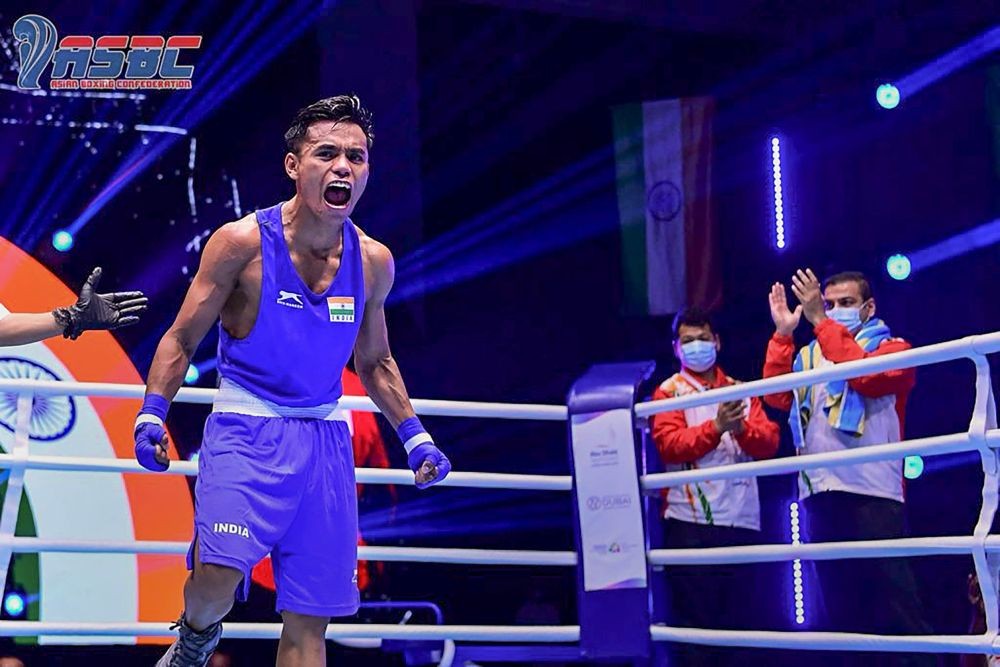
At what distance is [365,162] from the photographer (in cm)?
316

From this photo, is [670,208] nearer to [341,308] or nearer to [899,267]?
[899,267]

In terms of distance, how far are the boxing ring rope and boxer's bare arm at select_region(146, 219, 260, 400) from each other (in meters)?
0.77

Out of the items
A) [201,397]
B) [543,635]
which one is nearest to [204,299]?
[201,397]

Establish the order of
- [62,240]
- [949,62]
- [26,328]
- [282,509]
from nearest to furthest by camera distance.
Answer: [282,509] < [26,328] < [62,240] < [949,62]

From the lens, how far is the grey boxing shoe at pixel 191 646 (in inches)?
117

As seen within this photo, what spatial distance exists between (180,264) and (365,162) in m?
3.11

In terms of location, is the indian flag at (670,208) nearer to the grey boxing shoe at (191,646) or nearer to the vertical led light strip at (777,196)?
the vertical led light strip at (777,196)

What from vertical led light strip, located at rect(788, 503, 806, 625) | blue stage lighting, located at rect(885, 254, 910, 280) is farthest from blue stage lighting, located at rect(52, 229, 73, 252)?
blue stage lighting, located at rect(885, 254, 910, 280)

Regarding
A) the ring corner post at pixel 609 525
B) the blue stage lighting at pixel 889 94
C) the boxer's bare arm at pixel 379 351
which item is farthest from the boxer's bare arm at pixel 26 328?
the blue stage lighting at pixel 889 94

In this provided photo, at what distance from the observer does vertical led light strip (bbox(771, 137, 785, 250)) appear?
6.48 meters

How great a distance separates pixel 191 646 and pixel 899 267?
13.7 feet

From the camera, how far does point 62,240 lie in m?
5.86

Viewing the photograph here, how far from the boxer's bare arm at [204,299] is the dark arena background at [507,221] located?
225cm

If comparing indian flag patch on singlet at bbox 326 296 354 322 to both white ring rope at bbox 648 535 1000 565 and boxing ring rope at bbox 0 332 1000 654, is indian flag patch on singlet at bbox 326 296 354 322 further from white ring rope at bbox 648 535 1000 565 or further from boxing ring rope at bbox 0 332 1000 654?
white ring rope at bbox 648 535 1000 565
